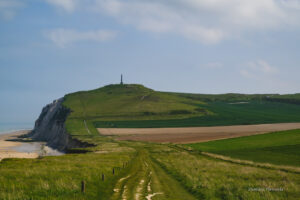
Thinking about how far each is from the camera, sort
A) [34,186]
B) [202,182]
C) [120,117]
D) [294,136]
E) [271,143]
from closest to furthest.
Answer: [34,186], [202,182], [271,143], [294,136], [120,117]

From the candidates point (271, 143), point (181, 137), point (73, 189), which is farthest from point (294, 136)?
point (73, 189)

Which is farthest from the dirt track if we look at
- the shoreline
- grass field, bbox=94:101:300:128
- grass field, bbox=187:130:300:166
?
the shoreline

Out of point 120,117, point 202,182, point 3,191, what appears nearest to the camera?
point 3,191

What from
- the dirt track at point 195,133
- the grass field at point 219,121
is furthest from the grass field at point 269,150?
the grass field at point 219,121

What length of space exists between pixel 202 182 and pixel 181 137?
7877cm

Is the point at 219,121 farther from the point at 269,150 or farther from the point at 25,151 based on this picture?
the point at 25,151

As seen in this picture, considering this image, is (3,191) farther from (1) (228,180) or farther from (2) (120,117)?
(2) (120,117)

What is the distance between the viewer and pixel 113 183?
94.4 ft

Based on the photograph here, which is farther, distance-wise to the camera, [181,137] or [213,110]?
[213,110]

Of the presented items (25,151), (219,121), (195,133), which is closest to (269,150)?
(195,133)

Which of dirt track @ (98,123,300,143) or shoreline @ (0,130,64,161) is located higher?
dirt track @ (98,123,300,143)

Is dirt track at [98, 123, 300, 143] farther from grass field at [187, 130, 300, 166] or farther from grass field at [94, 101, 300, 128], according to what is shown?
grass field at [187, 130, 300, 166]

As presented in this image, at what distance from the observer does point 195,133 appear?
114 m

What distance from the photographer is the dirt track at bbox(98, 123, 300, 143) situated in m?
101
